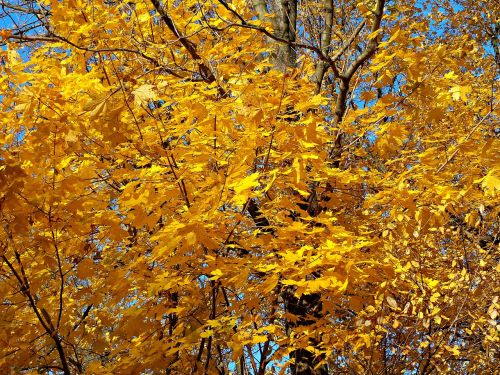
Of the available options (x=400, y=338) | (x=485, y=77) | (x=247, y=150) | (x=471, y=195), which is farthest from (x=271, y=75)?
(x=485, y=77)

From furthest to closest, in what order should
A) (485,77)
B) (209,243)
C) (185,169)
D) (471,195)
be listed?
(485,77)
(471,195)
(185,169)
(209,243)

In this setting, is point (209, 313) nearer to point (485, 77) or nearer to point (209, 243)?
point (209, 243)

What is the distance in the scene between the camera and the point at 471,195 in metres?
3.19

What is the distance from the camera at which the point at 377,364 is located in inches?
132

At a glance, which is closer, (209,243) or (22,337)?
(209,243)

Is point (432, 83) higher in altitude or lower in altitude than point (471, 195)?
higher

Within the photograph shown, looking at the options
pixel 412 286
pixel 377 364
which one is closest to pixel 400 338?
pixel 377 364

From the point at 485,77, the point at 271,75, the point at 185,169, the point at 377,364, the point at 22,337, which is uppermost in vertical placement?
the point at 485,77

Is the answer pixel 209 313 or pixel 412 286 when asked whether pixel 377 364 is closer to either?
pixel 412 286

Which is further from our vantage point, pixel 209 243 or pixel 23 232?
pixel 23 232

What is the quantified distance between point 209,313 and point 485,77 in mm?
7782

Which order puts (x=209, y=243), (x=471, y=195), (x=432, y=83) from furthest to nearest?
1. (x=432, y=83)
2. (x=471, y=195)
3. (x=209, y=243)

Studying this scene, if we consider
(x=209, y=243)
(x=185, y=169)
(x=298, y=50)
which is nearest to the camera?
(x=209, y=243)

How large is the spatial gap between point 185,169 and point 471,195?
208cm
